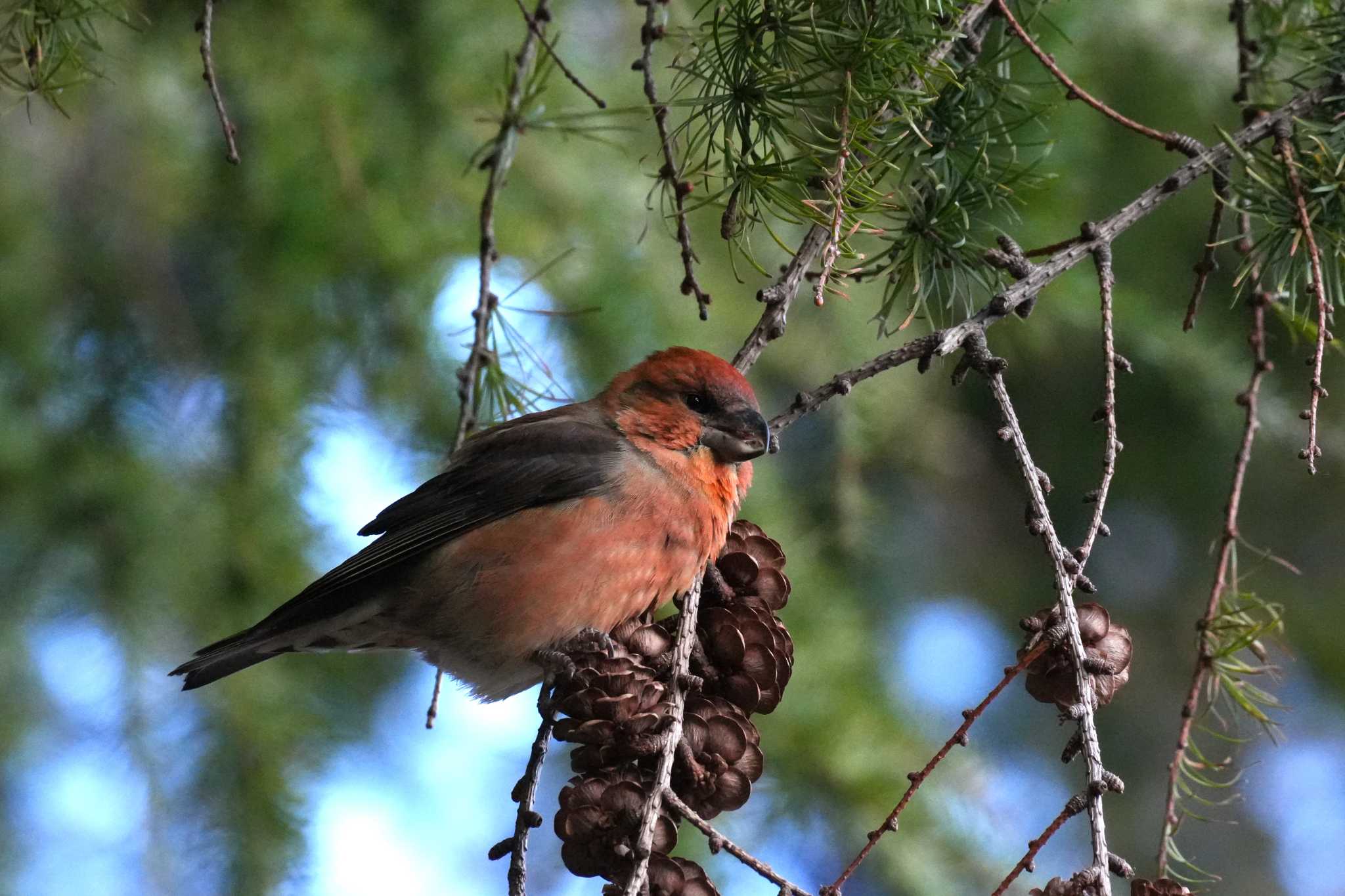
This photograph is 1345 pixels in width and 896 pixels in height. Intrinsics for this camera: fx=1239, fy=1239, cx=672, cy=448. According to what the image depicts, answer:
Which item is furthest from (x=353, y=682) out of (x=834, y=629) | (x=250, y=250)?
(x=834, y=629)

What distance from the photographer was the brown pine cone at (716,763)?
5.72ft

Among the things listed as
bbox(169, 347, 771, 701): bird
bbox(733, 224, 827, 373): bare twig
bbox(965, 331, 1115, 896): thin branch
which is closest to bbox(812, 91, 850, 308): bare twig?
bbox(733, 224, 827, 373): bare twig

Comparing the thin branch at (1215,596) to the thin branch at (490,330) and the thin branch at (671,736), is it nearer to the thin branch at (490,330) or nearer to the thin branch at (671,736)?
the thin branch at (671,736)

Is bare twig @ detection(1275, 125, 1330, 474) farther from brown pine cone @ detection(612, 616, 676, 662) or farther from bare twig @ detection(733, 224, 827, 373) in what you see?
brown pine cone @ detection(612, 616, 676, 662)

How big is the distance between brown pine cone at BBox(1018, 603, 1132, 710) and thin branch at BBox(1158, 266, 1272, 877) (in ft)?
0.45

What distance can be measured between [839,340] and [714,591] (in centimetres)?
133

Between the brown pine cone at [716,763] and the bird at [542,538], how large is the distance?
619 millimetres

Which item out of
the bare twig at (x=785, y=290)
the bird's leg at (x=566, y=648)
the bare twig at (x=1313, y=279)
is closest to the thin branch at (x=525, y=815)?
the bird's leg at (x=566, y=648)

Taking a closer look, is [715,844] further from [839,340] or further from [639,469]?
[839,340]

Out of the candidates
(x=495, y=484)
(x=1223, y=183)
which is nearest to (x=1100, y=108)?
(x=1223, y=183)

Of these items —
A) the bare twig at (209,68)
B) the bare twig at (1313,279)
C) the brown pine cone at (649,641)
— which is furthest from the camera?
the brown pine cone at (649,641)

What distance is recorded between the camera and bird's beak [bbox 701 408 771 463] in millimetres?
2613

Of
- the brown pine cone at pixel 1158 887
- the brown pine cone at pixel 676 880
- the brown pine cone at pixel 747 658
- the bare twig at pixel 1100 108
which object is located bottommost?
the brown pine cone at pixel 1158 887

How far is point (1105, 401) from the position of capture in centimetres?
173
